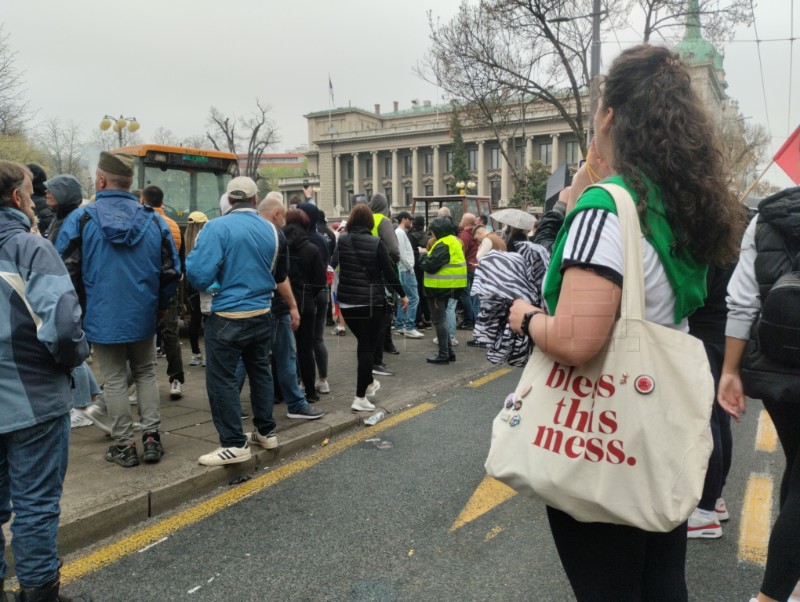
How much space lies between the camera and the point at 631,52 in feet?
5.55

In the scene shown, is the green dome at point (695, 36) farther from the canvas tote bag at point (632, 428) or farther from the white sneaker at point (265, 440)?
the canvas tote bag at point (632, 428)

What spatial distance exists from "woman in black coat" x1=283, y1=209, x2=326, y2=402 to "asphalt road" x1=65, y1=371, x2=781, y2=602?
158 cm

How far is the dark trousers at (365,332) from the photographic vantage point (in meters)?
5.66

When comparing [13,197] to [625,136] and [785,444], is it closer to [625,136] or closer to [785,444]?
[625,136]

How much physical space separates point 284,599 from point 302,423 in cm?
257

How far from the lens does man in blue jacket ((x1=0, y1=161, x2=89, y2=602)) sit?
2457 mm

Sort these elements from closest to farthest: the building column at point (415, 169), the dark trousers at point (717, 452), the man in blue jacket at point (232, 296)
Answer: the dark trousers at point (717, 452)
the man in blue jacket at point (232, 296)
the building column at point (415, 169)

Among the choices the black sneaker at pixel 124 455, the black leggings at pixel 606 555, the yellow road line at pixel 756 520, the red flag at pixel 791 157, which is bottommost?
the yellow road line at pixel 756 520

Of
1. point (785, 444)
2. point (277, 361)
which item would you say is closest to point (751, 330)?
point (785, 444)

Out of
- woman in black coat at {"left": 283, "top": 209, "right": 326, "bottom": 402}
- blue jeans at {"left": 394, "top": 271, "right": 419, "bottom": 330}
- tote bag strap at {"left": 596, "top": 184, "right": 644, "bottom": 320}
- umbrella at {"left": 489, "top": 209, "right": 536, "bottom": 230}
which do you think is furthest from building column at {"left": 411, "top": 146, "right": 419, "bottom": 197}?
tote bag strap at {"left": 596, "top": 184, "right": 644, "bottom": 320}

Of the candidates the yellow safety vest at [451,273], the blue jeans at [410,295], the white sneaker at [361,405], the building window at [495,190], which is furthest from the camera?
the building window at [495,190]

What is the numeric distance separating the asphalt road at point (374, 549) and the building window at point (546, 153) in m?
71.8

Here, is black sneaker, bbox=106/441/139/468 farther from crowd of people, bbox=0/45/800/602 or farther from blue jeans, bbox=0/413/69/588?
blue jeans, bbox=0/413/69/588

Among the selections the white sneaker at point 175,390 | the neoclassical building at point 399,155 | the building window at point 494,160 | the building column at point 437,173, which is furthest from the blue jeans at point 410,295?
the building column at point 437,173
